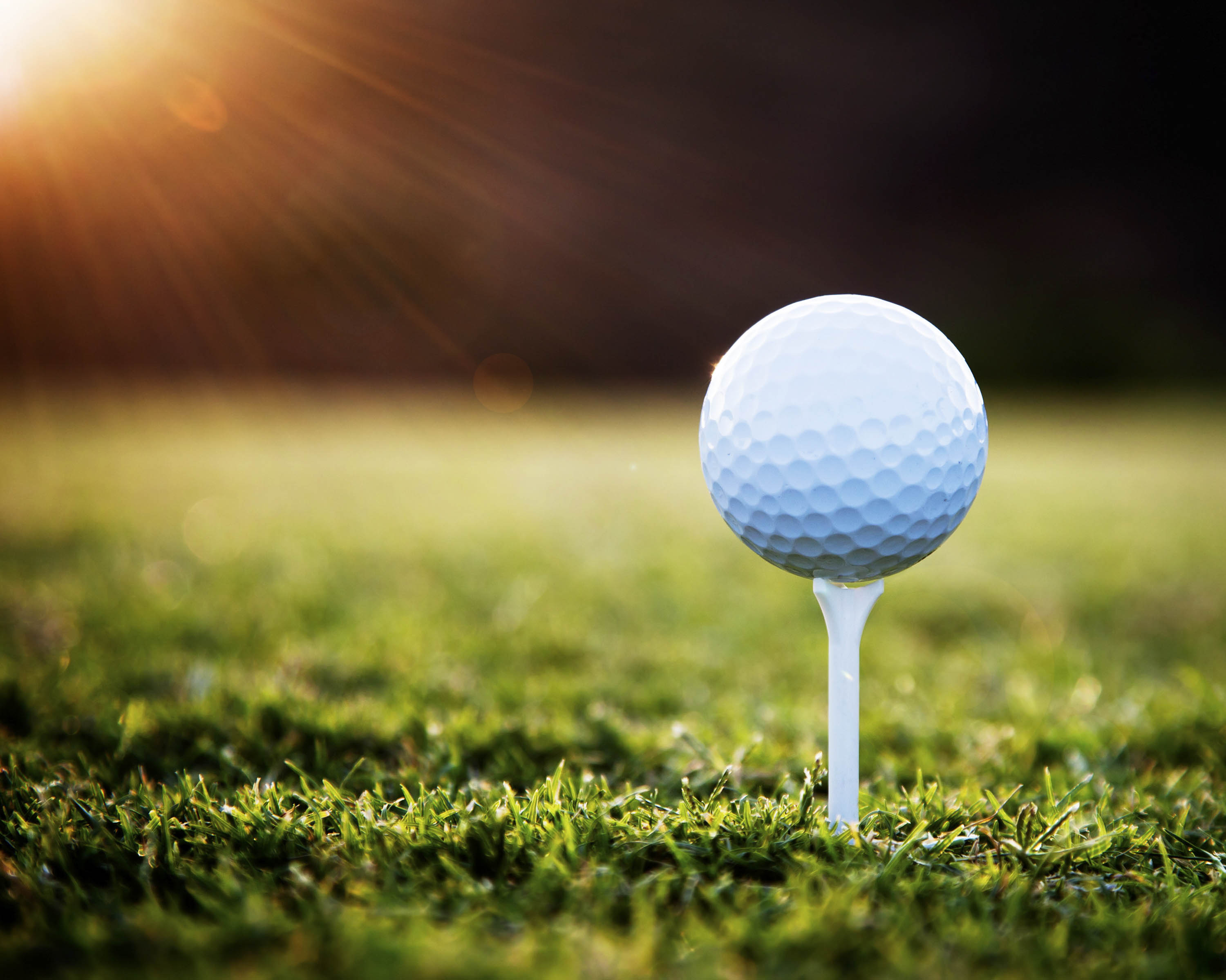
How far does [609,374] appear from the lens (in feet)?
58.4

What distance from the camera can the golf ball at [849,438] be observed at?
4.67ft

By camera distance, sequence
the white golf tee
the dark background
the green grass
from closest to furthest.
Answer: the green grass, the white golf tee, the dark background

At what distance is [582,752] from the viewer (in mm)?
1862

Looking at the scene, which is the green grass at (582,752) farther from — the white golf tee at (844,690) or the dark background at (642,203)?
the dark background at (642,203)

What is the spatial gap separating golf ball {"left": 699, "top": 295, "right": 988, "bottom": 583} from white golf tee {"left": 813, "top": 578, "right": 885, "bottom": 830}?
94 millimetres

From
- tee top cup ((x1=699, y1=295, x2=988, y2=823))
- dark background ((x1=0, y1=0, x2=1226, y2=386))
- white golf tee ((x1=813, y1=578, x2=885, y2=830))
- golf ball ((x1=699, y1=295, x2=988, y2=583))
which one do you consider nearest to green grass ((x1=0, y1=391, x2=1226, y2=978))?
white golf tee ((x1=813, y1=578, x2=885, y2=830))

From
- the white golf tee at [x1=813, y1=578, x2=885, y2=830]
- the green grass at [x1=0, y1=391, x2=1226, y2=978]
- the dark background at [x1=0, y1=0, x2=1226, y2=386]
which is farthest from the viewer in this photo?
the dark background at [x1=0, y1=0, x2=1226, y2=386]

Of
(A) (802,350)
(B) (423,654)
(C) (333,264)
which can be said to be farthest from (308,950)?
(C) (333,264)

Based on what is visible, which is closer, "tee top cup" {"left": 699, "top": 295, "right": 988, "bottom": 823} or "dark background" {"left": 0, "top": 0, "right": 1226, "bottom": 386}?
"tee top cup" {"left": 699, "top": 295, "right": 988, "bottom": 823}

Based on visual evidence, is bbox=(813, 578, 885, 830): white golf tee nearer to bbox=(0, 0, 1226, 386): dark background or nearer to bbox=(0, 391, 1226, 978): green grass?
bbox=(0, 391, 1226, 978): green grass

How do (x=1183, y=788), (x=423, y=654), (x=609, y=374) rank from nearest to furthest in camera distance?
1. (x=1183, y=788)
2. (x=423, y=654)
3. (x=609, y=374)

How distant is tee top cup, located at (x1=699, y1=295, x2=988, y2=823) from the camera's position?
55.7 inches

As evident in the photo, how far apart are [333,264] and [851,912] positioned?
16.6 m

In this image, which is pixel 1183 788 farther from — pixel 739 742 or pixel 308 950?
pixel 308 950
